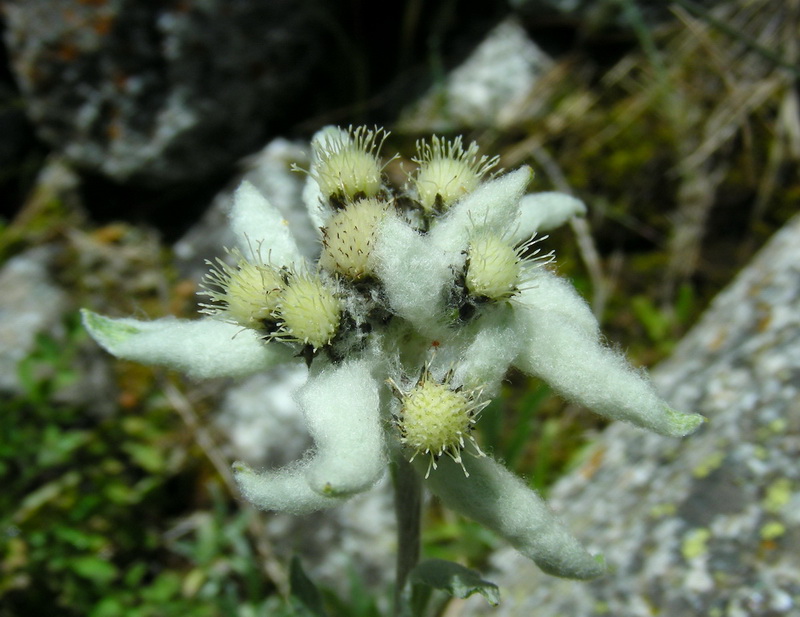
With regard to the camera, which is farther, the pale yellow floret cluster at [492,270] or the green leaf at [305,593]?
the green leaf at [305,593]

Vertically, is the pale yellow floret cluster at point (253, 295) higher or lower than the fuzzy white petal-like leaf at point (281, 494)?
higher

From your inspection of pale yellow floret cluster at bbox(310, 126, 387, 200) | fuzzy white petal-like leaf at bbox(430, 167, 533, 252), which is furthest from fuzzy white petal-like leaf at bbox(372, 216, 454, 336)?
pale yellow floret cluster at bbox(310, 126, 387, 200)

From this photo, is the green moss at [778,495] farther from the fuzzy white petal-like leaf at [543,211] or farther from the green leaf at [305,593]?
the green leaf at [305,593]

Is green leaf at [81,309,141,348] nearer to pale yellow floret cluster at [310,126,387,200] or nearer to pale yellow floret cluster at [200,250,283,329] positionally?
pale yellow floret cluster at [200,250,283,329]

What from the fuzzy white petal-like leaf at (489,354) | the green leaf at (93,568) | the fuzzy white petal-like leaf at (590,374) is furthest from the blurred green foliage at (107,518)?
the fuzzy white petal-like leaf at (590,374)

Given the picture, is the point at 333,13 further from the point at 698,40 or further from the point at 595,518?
the point at 595,518

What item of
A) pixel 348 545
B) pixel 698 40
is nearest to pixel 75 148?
pixel 348 545
